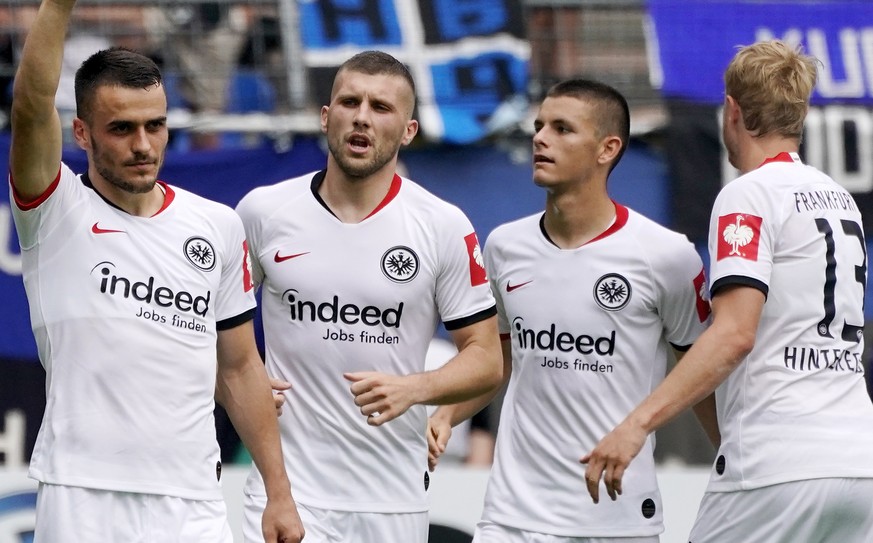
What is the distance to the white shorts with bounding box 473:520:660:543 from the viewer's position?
549 cm

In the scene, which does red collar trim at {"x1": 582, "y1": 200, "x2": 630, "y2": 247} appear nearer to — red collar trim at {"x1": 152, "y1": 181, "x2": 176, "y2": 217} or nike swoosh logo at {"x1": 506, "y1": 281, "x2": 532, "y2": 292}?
nike swoosh logo at {"x1": 506, "y1": 281, "x2": 532, "y2": 292}

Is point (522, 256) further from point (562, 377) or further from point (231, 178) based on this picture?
point (231, 178)

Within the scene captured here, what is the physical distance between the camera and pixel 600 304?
220 inches

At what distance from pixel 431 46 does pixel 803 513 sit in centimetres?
497

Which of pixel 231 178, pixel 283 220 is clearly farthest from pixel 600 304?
pixel 231 178

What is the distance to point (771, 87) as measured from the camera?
5098mm

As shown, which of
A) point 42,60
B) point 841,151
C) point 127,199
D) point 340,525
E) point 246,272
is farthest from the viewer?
point 841,151

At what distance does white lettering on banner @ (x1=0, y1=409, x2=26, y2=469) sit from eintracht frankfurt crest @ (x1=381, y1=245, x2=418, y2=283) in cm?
388

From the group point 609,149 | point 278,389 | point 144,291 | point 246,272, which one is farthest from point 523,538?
point 144,291

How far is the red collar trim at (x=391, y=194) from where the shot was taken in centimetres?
553

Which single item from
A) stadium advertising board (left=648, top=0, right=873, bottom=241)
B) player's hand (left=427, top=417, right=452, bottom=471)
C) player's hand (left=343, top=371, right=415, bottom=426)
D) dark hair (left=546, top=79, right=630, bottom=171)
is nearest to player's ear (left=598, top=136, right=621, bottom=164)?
dark hair (left=546, top=79, right=630, bottom=171)

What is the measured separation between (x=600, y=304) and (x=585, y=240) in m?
0.29

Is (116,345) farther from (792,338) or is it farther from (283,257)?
(792,338)

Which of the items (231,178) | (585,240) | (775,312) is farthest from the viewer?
(231,178)
